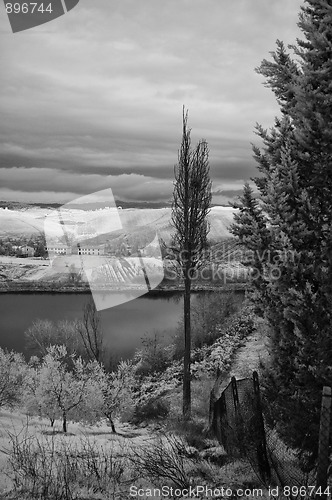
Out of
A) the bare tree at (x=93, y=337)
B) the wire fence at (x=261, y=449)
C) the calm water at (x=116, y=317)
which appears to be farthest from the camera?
the calm water at (x=116, y=317)

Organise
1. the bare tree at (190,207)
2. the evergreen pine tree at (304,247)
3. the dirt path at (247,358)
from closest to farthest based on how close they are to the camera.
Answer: the evergreen pine tree at (304,247)
the bare tree at (190,207)
the dirt path at (247,358)

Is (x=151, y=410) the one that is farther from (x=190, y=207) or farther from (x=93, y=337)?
(x=93, y=337)

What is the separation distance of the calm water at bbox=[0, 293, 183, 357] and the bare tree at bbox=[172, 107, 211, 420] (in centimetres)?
1794

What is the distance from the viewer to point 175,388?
17.8 m

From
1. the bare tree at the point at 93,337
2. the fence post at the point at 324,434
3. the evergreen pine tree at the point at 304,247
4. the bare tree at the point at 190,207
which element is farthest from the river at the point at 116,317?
the fence post at the point at 324,434

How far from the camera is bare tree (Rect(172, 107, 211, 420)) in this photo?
43.4ft

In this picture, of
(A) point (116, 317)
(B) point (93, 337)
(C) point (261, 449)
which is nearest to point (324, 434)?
(C) point (261, 449)

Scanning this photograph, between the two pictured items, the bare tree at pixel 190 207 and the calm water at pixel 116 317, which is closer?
the bare tree at pixel 190 207

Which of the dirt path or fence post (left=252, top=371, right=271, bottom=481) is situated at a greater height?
Result: fence post (left=252, top=371, right=271, bottom=481)

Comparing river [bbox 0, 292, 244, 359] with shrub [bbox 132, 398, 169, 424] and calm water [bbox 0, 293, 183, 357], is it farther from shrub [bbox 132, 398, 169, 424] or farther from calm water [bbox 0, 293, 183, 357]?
shrub [bbox 132, 398, 169, 424]

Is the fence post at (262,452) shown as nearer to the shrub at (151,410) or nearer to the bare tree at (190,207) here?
the bare tree at (190,207)

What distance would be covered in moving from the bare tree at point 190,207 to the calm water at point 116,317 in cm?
1794

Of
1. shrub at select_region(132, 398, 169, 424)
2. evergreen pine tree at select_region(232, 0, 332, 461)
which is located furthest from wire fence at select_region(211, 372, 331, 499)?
shrub at select_region(132, 398, 169, 424)

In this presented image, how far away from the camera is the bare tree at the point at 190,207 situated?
13234mm
